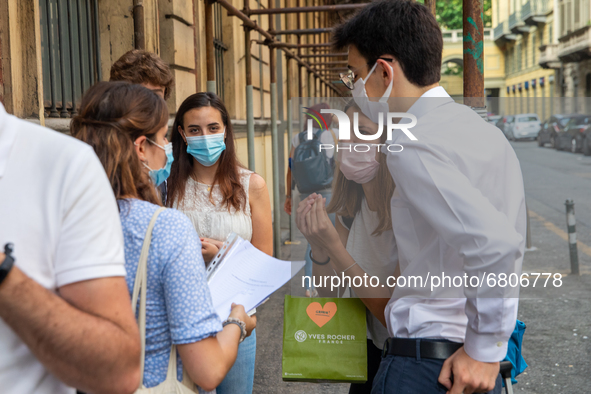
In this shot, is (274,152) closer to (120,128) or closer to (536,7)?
(120,128)

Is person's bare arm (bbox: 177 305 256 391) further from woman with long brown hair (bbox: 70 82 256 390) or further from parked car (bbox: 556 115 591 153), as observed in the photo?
parked car (bbox: 556 115 591 153)

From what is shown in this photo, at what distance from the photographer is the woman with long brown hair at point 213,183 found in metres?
2.61

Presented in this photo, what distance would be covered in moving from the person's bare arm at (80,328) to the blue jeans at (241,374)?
1.35 meters

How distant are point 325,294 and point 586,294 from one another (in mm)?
5069

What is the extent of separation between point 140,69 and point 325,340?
1.59 meters

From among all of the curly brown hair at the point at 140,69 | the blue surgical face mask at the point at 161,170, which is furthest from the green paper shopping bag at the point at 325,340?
the curly brown hair at the point at 140,69

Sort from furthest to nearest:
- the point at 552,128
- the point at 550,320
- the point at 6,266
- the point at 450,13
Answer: the point at 450,13, the point at 550,320, the point at 552,128, the point at 6,266

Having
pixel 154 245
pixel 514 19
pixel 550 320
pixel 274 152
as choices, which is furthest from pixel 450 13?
pixel 154 245

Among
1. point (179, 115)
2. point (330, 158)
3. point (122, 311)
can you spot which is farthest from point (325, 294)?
point (179, 115)

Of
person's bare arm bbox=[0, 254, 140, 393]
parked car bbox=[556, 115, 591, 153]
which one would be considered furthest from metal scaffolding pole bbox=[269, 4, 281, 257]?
person's bare arm bbox=[0, 254, 140, 393]

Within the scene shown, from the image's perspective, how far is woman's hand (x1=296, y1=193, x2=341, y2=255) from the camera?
1775mm

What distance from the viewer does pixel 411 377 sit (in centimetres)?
147

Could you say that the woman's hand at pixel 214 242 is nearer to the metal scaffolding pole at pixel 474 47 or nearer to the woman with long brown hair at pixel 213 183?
the woman with long brown hair at pixel 213 183

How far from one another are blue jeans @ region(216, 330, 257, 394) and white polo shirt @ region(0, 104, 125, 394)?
4.66ft
